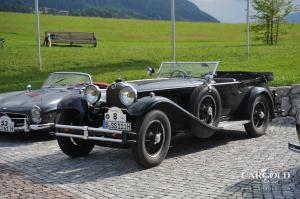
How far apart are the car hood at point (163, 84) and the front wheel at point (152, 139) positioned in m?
0.61

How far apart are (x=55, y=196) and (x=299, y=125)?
3.00 meters

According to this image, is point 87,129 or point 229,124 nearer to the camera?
point 87,129

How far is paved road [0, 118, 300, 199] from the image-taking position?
552 centimetres

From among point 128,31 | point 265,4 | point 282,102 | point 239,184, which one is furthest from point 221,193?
point 128,31

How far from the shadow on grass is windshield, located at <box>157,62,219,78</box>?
1184 millimetres

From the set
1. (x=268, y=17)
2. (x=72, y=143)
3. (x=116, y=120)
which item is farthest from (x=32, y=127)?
(x=268, y=17)

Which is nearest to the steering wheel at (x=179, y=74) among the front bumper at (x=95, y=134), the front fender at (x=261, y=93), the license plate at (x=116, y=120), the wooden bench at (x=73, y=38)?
the front fender at (x=261, y=93)

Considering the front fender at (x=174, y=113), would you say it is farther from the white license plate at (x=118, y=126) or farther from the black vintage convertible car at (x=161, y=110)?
the white license plate at (x=118, y=126)

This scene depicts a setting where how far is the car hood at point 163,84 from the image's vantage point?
23.7 feet

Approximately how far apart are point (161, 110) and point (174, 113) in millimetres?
330

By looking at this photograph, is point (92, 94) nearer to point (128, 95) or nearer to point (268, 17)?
point (128, 95)

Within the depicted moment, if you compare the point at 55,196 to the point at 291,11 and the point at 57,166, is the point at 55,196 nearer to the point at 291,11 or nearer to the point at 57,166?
the point at 57,166

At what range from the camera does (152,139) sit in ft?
22.2

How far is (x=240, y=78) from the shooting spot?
9.35 metres
